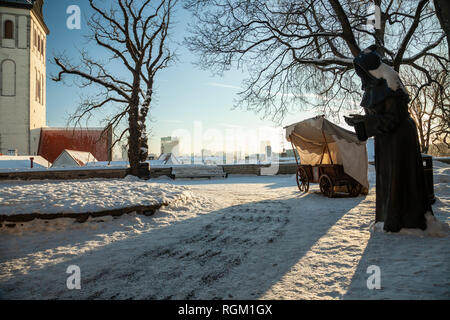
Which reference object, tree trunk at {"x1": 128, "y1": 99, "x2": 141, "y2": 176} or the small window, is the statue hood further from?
the small window

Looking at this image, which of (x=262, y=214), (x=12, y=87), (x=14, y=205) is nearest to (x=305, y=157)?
(x=262, y=214)

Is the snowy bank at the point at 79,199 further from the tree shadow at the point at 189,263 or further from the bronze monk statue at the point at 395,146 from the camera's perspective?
the bronze monk statue at the point at 395,146

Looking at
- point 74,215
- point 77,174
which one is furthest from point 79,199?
point 77,174

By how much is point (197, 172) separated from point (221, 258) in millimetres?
14083

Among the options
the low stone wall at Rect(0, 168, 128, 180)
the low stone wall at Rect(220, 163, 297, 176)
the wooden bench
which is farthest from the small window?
the low stone wall at Rect(220, 163, 297, 176)

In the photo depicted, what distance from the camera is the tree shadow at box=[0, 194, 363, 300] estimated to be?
2566 millimetres

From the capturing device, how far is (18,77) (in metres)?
35.2

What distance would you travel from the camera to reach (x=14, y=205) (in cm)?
514

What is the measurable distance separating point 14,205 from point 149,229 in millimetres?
2777

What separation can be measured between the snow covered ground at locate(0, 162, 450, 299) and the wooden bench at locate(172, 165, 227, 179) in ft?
36.3

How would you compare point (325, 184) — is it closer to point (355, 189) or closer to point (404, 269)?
point (355, 189)

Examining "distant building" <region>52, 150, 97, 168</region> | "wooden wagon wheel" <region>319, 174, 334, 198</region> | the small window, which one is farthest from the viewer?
the small window

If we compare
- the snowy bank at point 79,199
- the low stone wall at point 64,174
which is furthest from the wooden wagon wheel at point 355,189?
the low stone wall at point 64,174

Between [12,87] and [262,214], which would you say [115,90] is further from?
[12,87]
